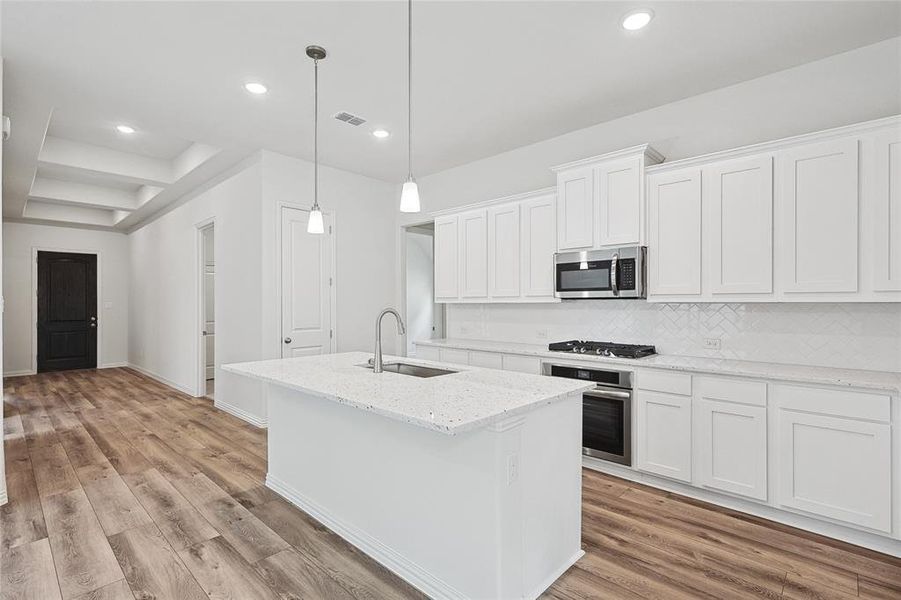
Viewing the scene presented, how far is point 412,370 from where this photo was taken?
9.27 feet

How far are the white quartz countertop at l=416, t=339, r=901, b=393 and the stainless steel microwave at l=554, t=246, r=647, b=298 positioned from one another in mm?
495

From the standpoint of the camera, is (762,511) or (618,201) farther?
(618,201)

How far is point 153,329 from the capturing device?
7.27 meters

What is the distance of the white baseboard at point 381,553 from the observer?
6.35 ft

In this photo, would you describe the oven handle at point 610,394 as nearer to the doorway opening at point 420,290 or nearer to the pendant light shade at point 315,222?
the pendant light shade at point 315,222

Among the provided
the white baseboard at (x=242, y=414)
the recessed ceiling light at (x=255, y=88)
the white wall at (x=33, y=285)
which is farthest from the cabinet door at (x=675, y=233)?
the white wall at (x=33, y=285)

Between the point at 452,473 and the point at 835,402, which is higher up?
the point at 835,402

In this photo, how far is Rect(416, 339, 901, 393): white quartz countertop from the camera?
228 centimetres

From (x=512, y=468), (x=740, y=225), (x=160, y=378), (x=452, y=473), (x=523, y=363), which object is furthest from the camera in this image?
(x=160, y=378)

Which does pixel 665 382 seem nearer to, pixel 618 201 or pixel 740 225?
pixel 740 225

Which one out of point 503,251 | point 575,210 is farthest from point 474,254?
point 575,210

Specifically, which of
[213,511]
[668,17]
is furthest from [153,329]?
[668,17]

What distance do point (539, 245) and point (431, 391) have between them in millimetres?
2256

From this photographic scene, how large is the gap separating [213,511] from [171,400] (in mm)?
3622
